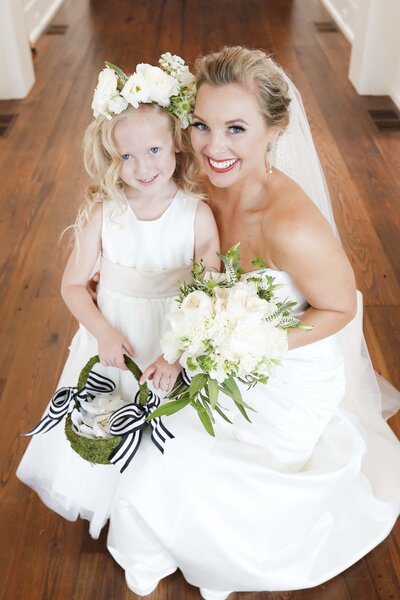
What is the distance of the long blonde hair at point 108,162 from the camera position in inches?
77.2

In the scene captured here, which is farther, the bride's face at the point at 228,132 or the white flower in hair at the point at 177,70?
the white flower in hair at the point at 177,70

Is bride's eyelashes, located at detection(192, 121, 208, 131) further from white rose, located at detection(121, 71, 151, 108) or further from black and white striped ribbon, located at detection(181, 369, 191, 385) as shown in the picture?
black and white striped ribbon, located at detection(181, 369, 191, 385)

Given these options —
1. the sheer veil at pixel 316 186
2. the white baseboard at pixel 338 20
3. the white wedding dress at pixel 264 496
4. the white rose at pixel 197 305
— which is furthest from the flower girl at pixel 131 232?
the white baseboard at pixel 338 20

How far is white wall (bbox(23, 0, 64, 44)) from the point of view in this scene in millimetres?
6379

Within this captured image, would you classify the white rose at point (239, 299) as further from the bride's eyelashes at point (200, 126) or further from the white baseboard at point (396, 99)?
the white baseboard at point (396, 99)

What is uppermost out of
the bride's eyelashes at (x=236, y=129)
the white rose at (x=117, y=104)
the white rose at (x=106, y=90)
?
the white rose at (x=106, y=90)

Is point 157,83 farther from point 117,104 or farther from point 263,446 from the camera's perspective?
point 263,446

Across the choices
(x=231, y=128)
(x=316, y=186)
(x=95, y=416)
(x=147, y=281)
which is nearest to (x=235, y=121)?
(x=231, y=128)

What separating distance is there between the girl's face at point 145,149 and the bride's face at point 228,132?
77 millimetres

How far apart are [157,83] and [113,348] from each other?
2.27ft

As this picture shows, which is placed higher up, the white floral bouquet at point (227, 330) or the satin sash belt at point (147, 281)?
the white floral bouquet at point (227, 330)

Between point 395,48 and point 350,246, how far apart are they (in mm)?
2095

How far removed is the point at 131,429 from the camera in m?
1.90

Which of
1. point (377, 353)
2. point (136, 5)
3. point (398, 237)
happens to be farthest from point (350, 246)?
point (136, 5)
